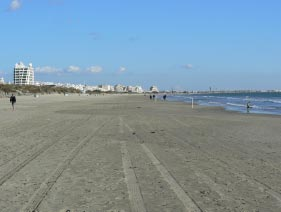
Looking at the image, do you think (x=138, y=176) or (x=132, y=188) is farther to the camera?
(x=138, y=176)

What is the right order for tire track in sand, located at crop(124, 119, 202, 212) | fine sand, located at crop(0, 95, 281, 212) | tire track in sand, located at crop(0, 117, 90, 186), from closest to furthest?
tire track in sand, located at crop(124, 119, 202, 212) < fine sand, located at crop(0, 95, 281, 212) < tire track in sand, located at crop(0, 117, 90, 186)

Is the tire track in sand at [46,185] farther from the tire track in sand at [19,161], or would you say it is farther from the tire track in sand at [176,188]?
the tire track in sand at [176,188]

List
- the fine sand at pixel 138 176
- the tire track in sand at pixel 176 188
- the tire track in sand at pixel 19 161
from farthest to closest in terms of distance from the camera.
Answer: the tire track in sand at pixel 19 161, the fine sand at pixel 138 176, the tire track in sand at pixel 176 188

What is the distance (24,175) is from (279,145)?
332 inches

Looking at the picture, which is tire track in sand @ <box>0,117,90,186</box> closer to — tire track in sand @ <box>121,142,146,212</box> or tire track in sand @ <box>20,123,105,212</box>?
tire track in sand @ <box>20,123,105,212</box>

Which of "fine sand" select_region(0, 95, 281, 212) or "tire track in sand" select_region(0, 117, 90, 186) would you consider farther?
"tire track in sand" select_region(0, 117, 90, 186)

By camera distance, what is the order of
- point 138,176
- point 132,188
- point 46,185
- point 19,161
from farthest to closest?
1. point 19,161
2. point 138,176
3. point 46,185
4. point 132,188

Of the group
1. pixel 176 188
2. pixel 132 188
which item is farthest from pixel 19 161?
pixel 176 188

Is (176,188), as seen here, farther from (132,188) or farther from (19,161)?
(19,161)

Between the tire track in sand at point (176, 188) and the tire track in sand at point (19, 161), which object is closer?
the tire track in sand at point (176, 188)

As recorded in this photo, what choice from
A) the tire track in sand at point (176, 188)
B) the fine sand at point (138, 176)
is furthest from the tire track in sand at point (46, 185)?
the tire track in sand at point (176, 188)

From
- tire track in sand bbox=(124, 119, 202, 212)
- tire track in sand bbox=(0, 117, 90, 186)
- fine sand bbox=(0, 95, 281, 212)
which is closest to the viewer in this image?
tire track in sand bbox=(124, 119, 202, 212)

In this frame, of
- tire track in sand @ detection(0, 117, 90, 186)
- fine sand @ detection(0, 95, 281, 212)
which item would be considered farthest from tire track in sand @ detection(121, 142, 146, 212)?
tire track in sand @ detection(0, 117, 90, 186)

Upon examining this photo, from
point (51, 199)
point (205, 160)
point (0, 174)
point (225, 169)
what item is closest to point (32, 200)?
point (51, 199)
